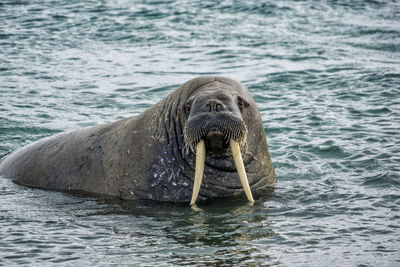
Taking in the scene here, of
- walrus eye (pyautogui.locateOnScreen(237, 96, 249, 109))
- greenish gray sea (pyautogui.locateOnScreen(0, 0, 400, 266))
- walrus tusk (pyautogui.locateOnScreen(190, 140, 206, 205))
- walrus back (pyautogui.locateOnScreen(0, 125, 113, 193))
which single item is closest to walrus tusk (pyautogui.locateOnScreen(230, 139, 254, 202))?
walrus tusk (pyautogui.locateOnScreen(190, 140, 206, 205))

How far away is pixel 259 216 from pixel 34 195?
2907mm

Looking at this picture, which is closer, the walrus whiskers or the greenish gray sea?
the greenish gray sea

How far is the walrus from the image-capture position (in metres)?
7.20

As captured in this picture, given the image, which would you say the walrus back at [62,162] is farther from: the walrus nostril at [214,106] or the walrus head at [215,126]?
the walrus nostril at [214,106]

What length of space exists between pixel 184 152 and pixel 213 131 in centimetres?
83

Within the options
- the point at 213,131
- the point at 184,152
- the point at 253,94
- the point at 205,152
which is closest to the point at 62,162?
the point at 184,152

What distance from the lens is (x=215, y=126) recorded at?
703 cm

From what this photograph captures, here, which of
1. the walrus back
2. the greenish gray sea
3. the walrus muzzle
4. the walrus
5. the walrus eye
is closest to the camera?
the greenish gray sea

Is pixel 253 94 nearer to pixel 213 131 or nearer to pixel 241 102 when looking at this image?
pixel 241 102

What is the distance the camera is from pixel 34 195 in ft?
28.1

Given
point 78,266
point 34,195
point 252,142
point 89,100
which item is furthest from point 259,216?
point 89,100

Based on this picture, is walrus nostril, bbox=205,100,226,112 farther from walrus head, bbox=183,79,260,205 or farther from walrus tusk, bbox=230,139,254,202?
walrus tusk, bbox=230,139,254,202

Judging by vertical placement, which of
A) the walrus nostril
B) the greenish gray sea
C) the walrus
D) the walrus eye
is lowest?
the greenish gray sea

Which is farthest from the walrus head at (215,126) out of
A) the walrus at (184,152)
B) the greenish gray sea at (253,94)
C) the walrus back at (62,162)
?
the walrus back at (62,162)
